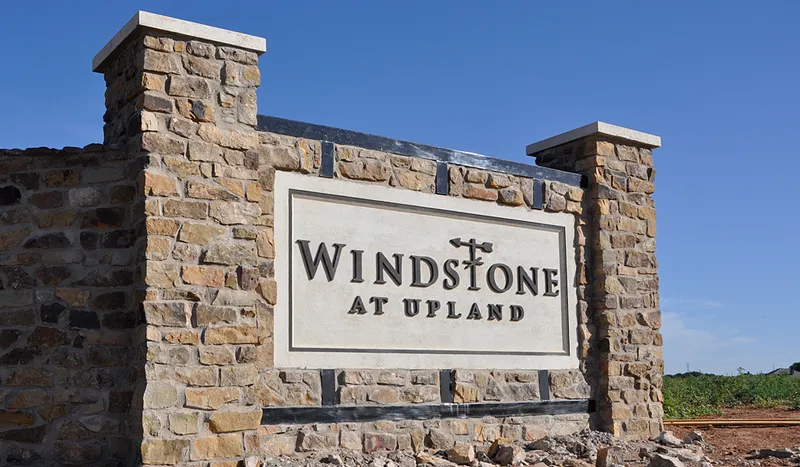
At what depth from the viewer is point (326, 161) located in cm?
844

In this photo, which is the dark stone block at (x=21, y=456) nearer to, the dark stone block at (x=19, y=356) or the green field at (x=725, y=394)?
the dark stone block at (x=19, y=356)

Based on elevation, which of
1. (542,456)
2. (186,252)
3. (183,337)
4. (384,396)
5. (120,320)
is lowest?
(542,456)

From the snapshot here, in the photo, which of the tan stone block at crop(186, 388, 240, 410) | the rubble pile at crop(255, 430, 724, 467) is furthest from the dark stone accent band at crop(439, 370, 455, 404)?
the tan stone block at crop(186, 388, 240, 410)

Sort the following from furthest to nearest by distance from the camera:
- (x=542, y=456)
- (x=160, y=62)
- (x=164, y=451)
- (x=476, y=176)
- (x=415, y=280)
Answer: (x=476, y=176) → (x=415, y=280) → (x=542, y=456) → (x=160, y=62) → (x=164, y=451)

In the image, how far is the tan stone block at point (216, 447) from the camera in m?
7.08

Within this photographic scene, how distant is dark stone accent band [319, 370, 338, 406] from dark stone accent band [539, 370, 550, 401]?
265cm

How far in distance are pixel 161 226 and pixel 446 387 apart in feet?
11.1

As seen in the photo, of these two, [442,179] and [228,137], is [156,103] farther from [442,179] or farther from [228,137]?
[442,179]

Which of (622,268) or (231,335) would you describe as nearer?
(231,335)

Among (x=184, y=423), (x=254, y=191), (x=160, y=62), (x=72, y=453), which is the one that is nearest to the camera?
(x=184, y=423)

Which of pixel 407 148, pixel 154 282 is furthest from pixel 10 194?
pixel 407 148

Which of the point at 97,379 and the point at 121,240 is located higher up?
the point at 121,240

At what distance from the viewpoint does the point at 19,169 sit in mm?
7480

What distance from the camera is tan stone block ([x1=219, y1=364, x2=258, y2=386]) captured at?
24.0ft
